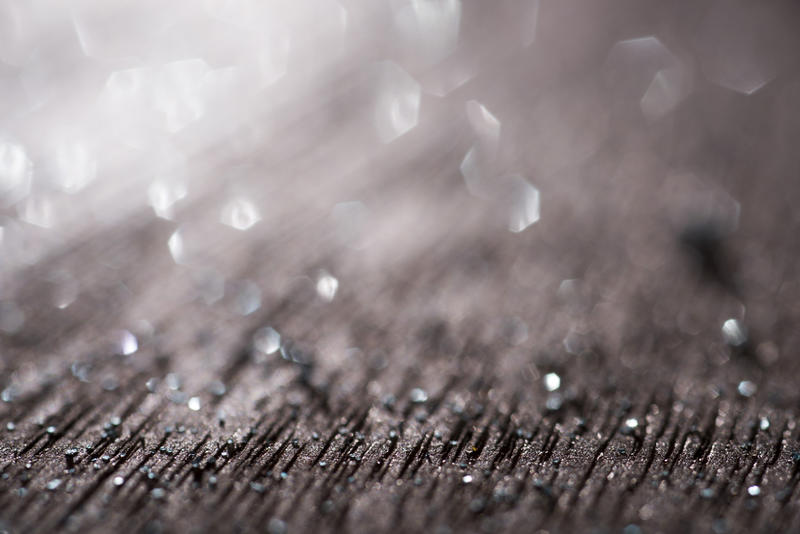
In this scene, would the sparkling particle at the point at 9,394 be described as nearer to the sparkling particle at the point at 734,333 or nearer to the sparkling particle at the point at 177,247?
the sparkling particle at the point at 177,247

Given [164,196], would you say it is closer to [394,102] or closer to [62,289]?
[62,289]

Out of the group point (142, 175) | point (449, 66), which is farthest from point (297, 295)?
point (449, 66)

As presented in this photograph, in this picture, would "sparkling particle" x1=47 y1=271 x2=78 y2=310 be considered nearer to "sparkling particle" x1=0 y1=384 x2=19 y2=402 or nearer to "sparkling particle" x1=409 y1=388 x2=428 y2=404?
"sparkling particle" x1=0 y1=384 x2=19 y2=402

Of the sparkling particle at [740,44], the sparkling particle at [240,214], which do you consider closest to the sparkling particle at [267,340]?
the sparkling particle at [240,214]

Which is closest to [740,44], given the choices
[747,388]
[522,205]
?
[522,205]

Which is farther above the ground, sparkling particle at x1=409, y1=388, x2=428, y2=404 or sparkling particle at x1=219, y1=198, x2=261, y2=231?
sparkling particle at x1=219, y1=198, x2=261, y2=231

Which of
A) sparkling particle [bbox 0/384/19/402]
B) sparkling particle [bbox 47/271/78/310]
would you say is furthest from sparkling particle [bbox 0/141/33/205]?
sparkling particle [bbox 0/384/19/402]

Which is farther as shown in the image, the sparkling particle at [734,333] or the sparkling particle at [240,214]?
the sparkling particle at [240,214]

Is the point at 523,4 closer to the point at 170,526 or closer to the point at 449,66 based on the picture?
the point at 449,66
